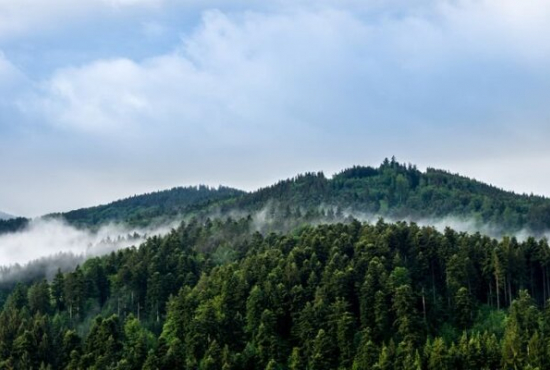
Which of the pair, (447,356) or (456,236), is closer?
(447,356)

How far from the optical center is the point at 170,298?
15425 cm

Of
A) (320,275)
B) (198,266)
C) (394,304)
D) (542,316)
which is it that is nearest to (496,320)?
(542,316)

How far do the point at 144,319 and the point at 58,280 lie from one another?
2357 cm

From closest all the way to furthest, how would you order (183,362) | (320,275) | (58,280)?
1. (183,362)
2. (320,275)
3. (58,280)

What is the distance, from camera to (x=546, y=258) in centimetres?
15312

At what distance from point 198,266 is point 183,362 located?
52.2m

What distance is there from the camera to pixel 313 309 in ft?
438

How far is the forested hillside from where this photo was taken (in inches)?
4850

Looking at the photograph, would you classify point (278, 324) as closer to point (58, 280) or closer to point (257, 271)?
point (257, 271)

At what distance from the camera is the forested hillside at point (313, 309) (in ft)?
404

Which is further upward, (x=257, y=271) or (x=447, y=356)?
(x=257, y=271)

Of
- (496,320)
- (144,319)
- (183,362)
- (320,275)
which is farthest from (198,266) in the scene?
(496,320)

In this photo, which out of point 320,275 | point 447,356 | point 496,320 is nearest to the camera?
point 447,356

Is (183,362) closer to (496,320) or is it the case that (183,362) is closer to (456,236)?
(496,320)
